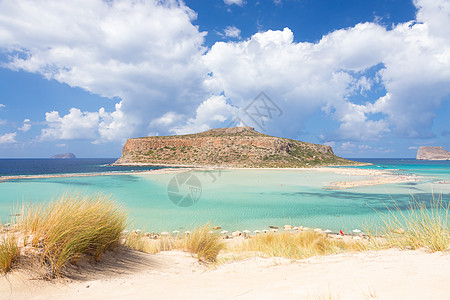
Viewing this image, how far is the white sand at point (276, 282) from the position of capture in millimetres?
1999

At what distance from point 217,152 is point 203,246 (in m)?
67.1

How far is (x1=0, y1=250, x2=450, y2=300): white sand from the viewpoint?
78.7 inches

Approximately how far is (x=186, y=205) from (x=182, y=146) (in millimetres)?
65939

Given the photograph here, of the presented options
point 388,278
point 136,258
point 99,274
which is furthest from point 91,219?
point 388,278

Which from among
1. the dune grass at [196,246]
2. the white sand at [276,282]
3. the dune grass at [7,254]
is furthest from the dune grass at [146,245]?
the dune grass at [7,254]

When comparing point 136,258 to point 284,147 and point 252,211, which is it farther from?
point 284,147

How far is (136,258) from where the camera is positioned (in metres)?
4.41

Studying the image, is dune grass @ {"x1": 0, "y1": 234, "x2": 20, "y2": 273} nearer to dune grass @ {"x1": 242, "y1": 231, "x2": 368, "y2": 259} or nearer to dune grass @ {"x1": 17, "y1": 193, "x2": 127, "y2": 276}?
dune grass @ {"x1": 17, "y1": 193, "x2": 127, "y2": 276}

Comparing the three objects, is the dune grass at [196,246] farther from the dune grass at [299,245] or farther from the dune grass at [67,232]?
the dune grass at [67,232]

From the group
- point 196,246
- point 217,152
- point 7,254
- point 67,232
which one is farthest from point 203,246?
point 217,152

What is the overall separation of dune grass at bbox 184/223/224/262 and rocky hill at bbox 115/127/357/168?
2318 inches

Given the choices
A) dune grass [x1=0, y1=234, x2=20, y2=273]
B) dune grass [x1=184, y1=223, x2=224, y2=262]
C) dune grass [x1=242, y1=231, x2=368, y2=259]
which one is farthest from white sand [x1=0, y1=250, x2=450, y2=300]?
dune grass [x1=184, y1=223, x2=224, y2=262]

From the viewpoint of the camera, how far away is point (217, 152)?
72.5 meters

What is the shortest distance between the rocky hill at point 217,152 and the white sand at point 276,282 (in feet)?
200
